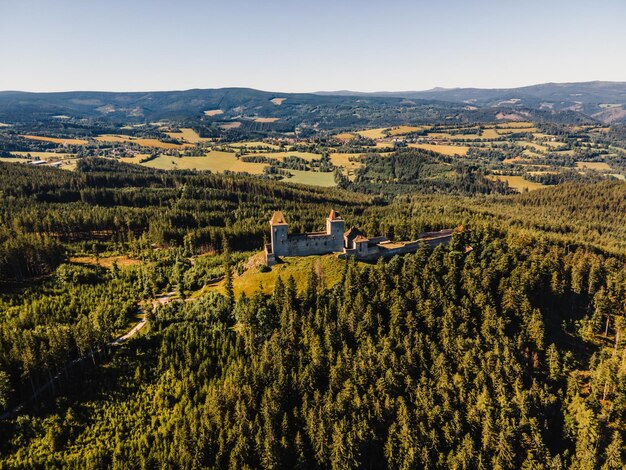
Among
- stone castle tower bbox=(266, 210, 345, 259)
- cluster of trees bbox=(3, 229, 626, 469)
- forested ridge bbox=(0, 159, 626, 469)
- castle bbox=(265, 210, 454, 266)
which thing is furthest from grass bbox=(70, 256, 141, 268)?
castle bbox=(265, 210, 454, 266)

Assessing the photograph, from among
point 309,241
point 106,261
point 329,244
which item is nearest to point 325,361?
point 309,241

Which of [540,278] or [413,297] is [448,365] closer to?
[413,297]

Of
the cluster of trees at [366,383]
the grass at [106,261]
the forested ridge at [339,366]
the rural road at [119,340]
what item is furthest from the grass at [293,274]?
the grass at [106,261]

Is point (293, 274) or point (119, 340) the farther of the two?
point (293, 274)

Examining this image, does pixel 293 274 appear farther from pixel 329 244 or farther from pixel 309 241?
pixel 329 244

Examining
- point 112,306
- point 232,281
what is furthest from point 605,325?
point 112,306

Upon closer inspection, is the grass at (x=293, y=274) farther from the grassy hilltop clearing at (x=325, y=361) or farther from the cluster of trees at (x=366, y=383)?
the cluster of trees at (x=366, y=383)
